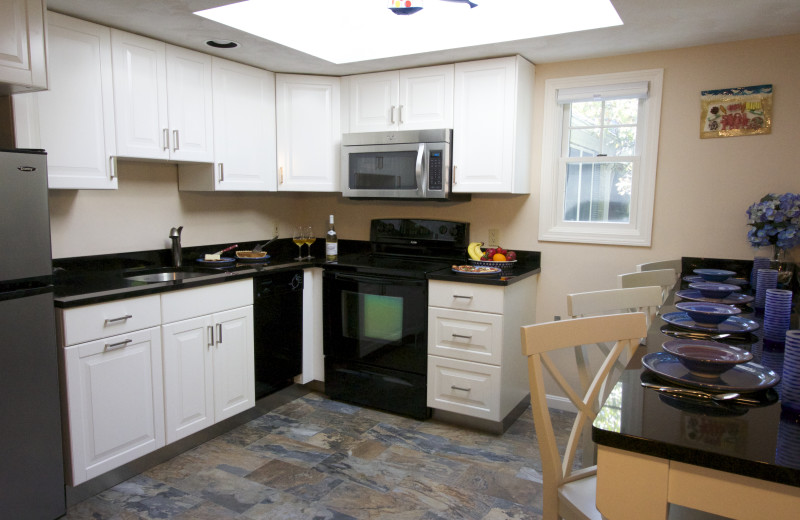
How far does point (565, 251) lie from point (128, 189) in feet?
8.71

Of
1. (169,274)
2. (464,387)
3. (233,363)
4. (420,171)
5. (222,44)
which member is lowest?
(464,387)

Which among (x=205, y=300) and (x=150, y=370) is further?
(x=205, y=300)

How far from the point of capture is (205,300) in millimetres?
2830

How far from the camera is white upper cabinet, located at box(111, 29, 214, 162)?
269cm

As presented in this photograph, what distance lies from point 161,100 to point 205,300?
3.64ft

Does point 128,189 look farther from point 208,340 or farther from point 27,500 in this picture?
point 27,500

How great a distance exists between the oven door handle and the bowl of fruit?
455mm

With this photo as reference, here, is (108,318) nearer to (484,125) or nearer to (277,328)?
(277,328)

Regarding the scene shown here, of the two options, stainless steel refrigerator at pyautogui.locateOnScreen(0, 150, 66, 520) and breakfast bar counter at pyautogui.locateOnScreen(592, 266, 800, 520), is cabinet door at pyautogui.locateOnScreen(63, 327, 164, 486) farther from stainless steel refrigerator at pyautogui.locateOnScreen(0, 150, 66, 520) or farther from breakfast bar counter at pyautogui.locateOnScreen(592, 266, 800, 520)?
breakfast bar counter at pyautogui.locateOnScreen(592, 266, 800, 520)

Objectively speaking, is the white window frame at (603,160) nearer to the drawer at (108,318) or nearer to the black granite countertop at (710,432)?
the black granite countertop at (710,432)

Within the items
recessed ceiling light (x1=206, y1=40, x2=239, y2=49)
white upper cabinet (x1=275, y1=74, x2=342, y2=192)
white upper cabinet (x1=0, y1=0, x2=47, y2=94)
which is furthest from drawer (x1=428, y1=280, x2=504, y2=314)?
white upper cabinet (x1=0, y1=0, x2=47, y2=94)

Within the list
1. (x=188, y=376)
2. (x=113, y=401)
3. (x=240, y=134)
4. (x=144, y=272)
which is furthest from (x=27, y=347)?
(x=240, y=134)

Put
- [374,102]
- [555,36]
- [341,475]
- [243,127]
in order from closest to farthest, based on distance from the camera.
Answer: [341,475]
[555,36]
[243,127]
[374,102]

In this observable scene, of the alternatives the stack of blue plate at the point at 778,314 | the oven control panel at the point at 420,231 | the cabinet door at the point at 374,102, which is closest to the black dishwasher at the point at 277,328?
the oven control panel at the point at 420,231
